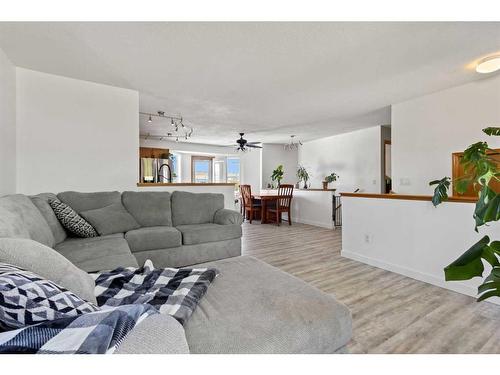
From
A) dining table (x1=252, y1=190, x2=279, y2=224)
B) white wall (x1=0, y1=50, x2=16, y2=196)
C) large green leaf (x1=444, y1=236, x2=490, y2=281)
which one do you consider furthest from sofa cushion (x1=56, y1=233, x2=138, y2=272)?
dining table (x1=252, y1=190, x2=279, y2=224)

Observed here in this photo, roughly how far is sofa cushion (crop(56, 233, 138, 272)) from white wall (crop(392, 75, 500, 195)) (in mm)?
3897

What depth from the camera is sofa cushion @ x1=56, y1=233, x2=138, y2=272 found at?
1.77 metres

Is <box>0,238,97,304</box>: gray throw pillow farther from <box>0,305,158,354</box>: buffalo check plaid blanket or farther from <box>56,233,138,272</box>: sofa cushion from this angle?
<box>56,233,138,272</box>: sofa cushion

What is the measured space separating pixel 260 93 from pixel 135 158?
207cm

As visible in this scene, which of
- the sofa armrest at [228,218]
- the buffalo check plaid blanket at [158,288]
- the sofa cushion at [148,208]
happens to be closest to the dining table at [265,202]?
the sofa armrest at [228,218]

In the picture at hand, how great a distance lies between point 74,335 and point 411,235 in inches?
120

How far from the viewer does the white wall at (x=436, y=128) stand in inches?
115

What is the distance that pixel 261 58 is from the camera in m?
2.45

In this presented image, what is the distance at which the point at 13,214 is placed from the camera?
160cm

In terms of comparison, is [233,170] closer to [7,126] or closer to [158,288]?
[7,126]
